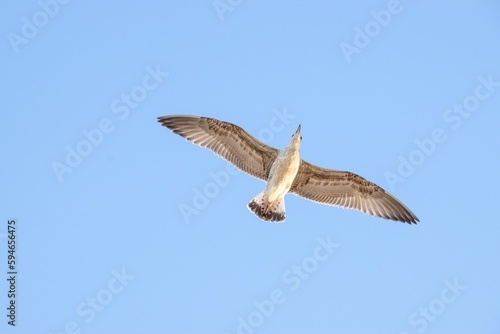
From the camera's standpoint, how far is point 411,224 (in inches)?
611

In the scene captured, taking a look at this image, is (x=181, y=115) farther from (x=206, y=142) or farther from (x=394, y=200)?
(x=394, y=200)

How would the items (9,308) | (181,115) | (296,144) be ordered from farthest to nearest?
1. (181,115)
2. (296,144)
3. (9,308)

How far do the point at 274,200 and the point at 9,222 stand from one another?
560 centimetres

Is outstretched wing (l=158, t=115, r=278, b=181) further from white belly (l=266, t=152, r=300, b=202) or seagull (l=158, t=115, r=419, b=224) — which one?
white belly (l=266, t=152, r=300, b=202)

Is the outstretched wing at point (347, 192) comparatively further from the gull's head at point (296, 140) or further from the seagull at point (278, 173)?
the gull's head at point (296, 140)

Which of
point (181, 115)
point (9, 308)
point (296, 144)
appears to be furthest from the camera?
point (181, 115)

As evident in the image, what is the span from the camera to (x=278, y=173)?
13.9 meters

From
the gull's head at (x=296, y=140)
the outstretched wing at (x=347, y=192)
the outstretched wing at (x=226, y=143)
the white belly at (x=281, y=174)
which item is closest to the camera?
the gull's head at (x=296, y=140)

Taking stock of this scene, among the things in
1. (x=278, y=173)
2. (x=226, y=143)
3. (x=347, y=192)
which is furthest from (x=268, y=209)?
(x=347, y=192)

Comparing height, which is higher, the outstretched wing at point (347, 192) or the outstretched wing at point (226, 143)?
the outstretched wing at point (226, 143)

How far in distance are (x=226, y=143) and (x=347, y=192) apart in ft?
10.4

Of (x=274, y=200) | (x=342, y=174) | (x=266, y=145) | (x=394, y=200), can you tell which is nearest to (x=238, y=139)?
(x=266, y=145)

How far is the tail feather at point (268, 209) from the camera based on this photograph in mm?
14117

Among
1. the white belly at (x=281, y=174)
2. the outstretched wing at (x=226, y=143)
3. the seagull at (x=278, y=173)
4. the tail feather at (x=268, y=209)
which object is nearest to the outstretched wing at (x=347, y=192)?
the seagull at (x=278, y=173)
